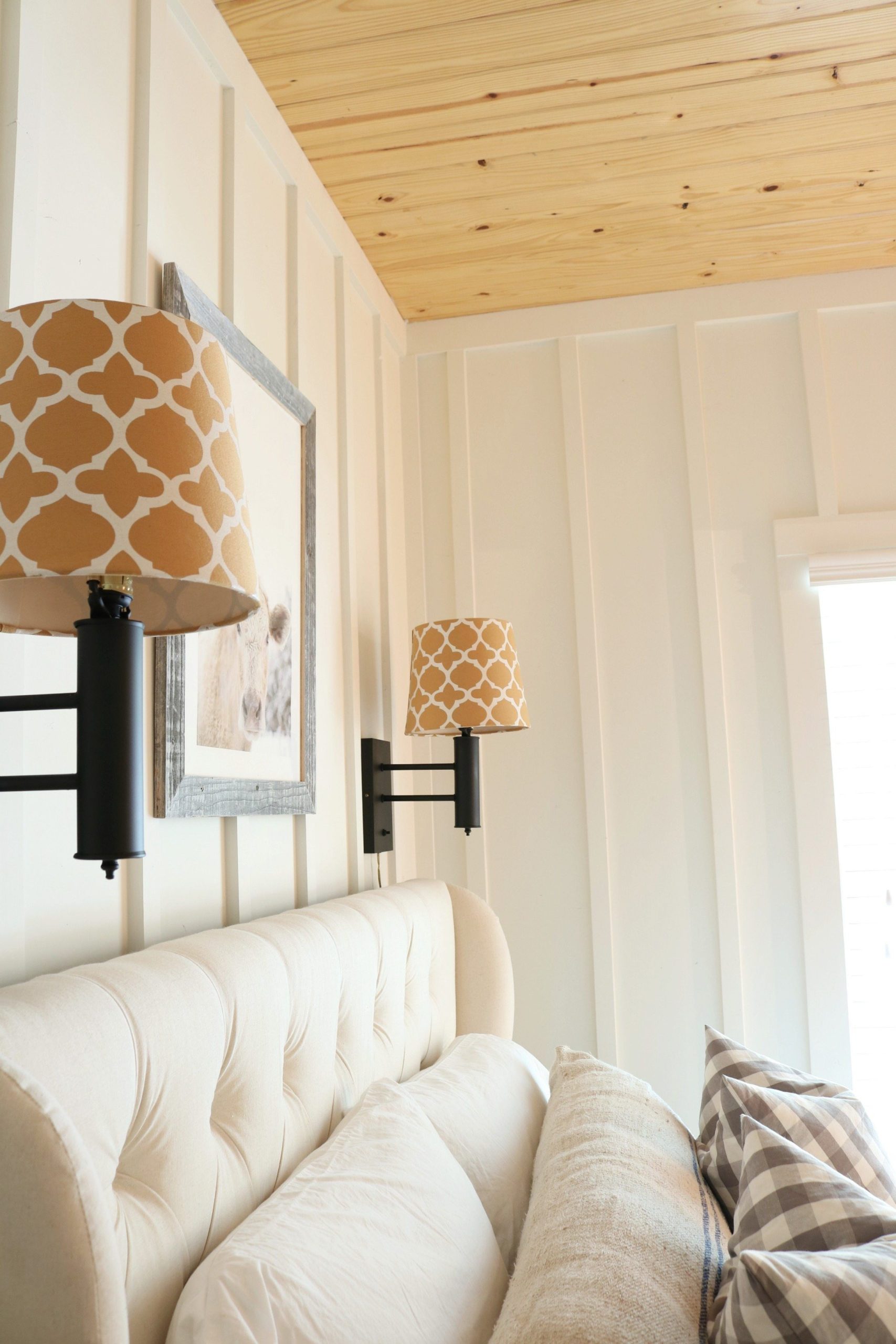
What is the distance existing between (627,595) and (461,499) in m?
0.51

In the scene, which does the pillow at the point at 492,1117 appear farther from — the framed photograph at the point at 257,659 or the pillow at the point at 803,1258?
the framed photograph at the point at 257,659

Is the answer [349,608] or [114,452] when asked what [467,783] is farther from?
[114,452]

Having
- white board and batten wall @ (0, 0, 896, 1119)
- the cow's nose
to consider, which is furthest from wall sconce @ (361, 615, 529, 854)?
the cow's nose

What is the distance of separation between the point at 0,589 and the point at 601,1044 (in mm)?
2104

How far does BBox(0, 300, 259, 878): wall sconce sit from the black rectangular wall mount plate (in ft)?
4.78

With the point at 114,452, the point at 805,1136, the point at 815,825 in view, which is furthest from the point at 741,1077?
the point at 815,825

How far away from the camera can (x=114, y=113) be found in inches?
49.2

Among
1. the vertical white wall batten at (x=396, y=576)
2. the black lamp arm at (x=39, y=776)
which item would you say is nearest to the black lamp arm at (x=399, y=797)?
the vertical white wall batten at (x=396, y=576)

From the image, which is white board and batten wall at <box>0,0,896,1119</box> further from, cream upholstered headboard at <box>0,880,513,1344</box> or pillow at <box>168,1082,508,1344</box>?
pillow at <box>168,1082,508,1344</box>

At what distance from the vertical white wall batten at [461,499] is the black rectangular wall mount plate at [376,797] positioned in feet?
1.35

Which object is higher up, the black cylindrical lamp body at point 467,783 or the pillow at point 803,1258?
the black cylindrical lamp body at point 467,783

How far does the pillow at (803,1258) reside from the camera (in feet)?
2.25

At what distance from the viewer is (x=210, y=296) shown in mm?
1517

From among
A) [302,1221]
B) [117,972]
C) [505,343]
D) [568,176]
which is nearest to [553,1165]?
[302,1221]
